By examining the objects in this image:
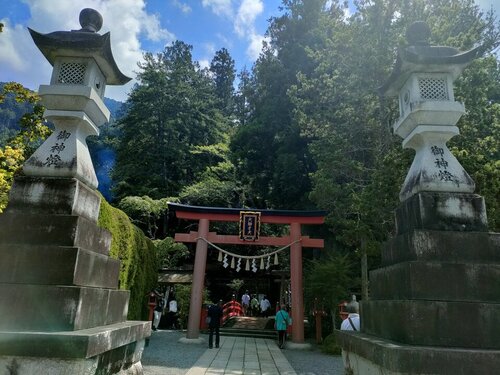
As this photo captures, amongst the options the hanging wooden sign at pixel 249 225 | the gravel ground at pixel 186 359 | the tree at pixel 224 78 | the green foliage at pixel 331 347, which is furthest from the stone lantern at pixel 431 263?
the tree at pixel 224 78

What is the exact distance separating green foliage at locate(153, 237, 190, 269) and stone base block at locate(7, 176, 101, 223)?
17.4 meters

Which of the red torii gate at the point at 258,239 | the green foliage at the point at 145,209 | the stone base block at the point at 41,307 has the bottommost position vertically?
the stone base block at the point at 41,307

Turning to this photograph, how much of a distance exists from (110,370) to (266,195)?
67.0 ft

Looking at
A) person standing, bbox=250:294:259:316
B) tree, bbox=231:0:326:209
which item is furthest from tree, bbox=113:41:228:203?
person standing, bbox=250:294:259:316

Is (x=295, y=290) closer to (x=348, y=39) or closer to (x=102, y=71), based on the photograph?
(x=348, y=39)

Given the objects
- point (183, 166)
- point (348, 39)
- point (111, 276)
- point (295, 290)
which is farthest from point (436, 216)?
point (183, 166)

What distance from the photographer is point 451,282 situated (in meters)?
3.41

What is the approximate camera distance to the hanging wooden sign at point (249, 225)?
13.2 meters

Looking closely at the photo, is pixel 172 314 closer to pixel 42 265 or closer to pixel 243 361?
pixel 243 361

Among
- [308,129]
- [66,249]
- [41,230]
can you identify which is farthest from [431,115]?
[308,129]

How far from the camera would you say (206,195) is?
24188 millimetres

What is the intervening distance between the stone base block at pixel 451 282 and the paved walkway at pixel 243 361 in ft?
17.7

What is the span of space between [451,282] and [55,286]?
3.68m

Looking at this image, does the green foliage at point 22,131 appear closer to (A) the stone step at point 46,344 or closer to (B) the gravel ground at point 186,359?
(A) the stone step at point 46,344
